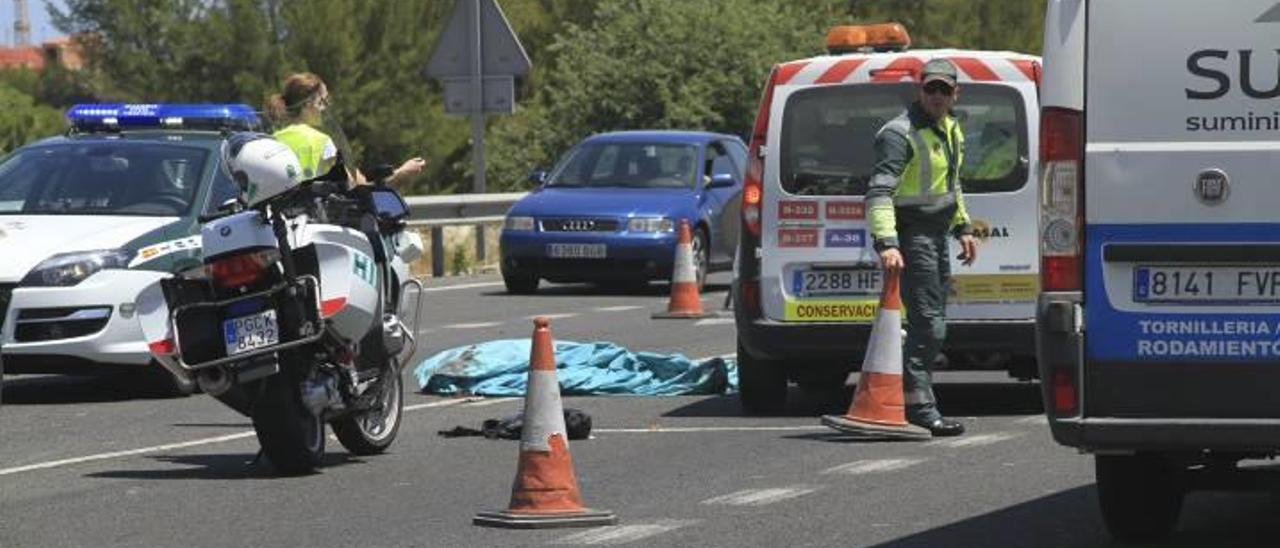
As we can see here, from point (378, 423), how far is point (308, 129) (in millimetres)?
1364

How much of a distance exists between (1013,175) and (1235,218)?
585 centimetres

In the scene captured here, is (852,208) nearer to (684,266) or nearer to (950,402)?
(950,402)

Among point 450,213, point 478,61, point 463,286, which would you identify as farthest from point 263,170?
point 450,213

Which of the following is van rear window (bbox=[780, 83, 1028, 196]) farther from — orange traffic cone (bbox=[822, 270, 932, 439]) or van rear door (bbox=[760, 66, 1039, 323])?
orange traffic cone (bbox=[822, 270, 932, 439])

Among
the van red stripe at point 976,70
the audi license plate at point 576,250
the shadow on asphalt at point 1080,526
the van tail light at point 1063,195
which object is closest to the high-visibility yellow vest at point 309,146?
the van red stripe at point 976,70

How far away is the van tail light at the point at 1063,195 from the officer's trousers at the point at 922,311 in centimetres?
473

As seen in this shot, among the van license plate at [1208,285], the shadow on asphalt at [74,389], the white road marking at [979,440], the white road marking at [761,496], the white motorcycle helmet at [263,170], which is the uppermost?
the white motorcycle helmet at [263,170]

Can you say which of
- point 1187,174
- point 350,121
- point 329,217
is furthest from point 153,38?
point 1187,174

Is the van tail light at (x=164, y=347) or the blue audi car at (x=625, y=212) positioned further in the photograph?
the blue audi car at (x=625, y=212)

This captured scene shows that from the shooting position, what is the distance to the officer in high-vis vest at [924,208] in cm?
1352

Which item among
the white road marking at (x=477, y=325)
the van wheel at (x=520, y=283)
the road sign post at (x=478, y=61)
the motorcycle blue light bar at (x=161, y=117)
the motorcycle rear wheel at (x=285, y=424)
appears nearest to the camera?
the motorcycle rear wheel at (x=285, y=424)

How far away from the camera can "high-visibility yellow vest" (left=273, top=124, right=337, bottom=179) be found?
1318 cm

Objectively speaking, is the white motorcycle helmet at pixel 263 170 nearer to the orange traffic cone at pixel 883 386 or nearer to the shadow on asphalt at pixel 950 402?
the orange traffic cone at pixel 883 386

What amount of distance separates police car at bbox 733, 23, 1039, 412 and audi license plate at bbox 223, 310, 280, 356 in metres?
3.22
